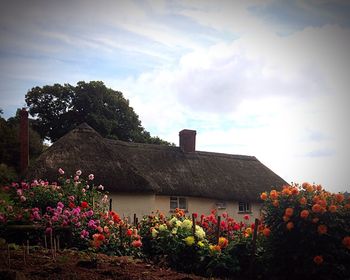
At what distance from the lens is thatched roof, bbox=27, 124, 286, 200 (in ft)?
64.8

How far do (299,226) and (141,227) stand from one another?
412 centimetres

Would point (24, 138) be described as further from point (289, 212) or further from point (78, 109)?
point (289, 212)

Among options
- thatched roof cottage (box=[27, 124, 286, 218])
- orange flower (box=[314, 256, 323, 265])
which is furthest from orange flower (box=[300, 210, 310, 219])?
thatched roof cottage (box=[27, 124, 286, 218])

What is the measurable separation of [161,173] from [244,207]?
674 centimetres

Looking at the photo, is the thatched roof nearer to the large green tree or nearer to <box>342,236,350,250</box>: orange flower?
the large green tree

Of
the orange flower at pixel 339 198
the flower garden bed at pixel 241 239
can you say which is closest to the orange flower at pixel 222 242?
the flower garden bed at pixel 241 239

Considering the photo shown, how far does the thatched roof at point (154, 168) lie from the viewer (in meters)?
19.8

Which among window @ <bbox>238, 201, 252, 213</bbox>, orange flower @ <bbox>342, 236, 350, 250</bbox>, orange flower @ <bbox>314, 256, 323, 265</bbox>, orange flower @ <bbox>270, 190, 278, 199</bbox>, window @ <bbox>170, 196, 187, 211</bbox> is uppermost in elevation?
orange flower @ <bbox>270, 190, 278, 199</bbox>

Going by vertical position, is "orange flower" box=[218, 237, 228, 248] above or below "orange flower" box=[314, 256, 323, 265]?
above

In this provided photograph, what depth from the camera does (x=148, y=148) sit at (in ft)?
94.0

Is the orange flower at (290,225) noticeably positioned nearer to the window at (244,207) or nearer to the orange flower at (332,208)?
the orange flower at (332,208)

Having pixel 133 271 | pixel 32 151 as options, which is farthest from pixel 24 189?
pixel 32 151

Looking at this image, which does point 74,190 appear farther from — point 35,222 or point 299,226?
point 299,226

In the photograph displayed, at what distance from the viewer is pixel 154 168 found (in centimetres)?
2617
